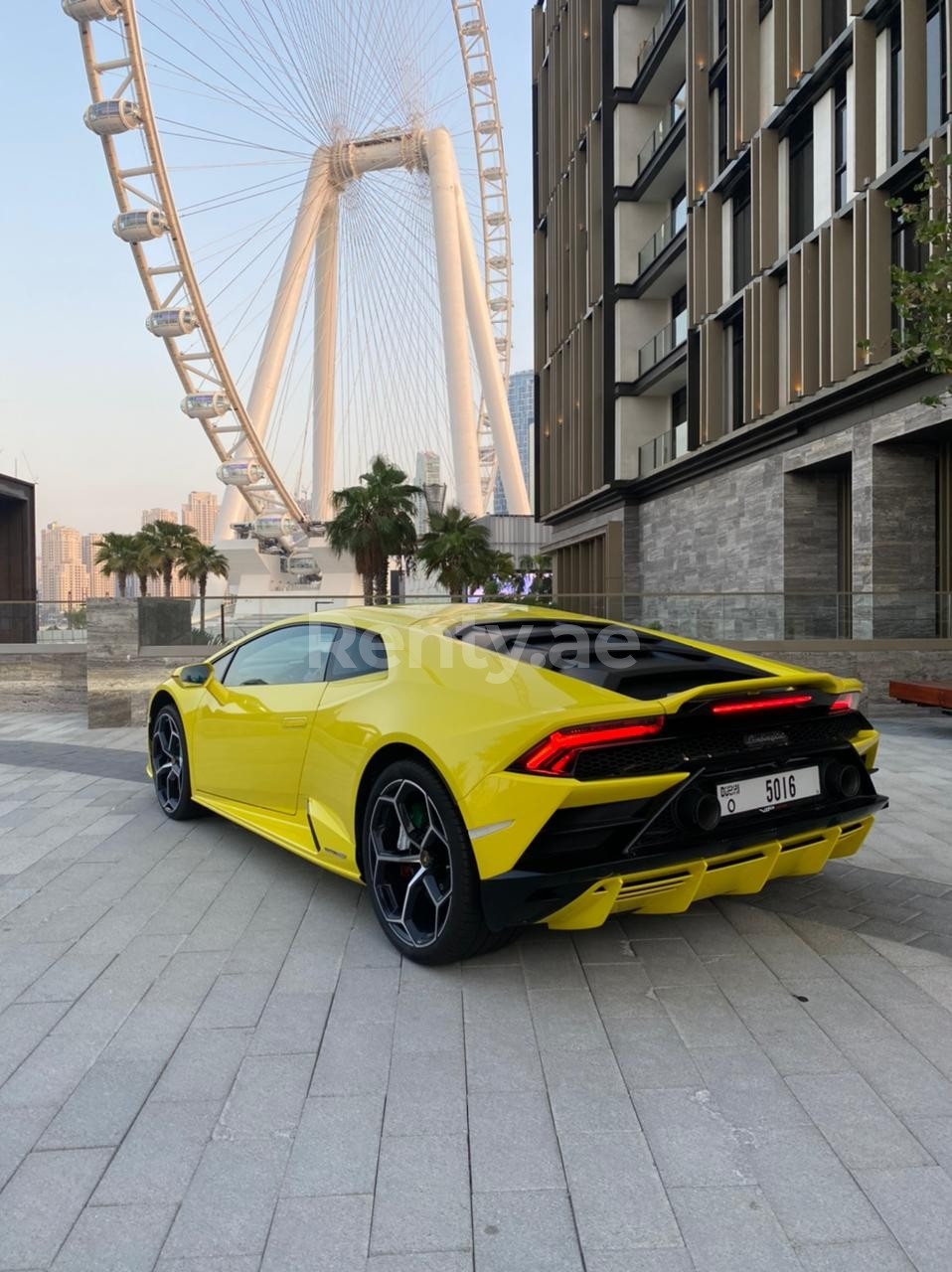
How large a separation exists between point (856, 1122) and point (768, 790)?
3.72 ft

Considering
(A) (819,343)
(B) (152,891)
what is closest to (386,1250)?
(B) (152,891)

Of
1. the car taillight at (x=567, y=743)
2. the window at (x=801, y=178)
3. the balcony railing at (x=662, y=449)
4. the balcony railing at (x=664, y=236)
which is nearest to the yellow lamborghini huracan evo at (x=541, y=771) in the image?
the car taillight at (x=567, y=743)

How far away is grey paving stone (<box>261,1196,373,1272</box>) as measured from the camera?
1.72 m

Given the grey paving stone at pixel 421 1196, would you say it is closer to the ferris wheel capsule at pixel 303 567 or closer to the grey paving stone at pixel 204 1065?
the grey paving stone at pixel 204 1065

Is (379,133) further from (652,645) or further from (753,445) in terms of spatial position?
(652,645)

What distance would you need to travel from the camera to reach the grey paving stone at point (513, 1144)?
78.0 inches

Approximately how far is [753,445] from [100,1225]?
698 inches

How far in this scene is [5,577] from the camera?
18391 mm

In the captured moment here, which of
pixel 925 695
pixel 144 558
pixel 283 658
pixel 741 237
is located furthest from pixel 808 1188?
pixel 144 558

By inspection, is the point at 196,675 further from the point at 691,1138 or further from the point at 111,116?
the point at 111,116

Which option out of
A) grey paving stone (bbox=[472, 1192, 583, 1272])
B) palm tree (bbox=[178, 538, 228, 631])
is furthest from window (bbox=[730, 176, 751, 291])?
palm tree (bbox=[178, 538, 228, 631])

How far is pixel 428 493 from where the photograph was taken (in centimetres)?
3288

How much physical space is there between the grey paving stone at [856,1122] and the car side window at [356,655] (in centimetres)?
210

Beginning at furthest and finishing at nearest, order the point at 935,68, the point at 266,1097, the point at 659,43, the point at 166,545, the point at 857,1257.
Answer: the point at 166,545 → the point at 659,43 → the point at 935,68 → the point at 266,1097 → the point at 857,1257
